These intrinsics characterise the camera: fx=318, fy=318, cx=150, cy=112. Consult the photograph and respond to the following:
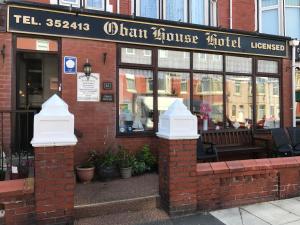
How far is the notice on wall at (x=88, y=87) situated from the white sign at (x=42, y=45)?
31.4 inches

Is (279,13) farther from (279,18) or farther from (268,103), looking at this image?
(268,103)

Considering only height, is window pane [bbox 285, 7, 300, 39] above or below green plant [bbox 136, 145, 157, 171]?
above

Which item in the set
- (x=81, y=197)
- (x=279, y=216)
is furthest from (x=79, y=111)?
(x=279, y=216)

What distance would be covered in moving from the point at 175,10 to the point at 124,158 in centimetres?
405

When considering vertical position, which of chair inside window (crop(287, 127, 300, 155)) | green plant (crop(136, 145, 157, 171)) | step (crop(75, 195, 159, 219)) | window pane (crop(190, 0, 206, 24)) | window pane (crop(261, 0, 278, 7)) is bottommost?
step (crop(75, 195, 159, 219))

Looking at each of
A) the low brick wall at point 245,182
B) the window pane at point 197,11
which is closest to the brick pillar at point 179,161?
the low brick wall at point 245,182

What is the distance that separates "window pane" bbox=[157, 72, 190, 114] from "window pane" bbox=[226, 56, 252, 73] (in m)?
1.25

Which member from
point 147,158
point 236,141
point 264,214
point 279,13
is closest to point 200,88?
point 236,141

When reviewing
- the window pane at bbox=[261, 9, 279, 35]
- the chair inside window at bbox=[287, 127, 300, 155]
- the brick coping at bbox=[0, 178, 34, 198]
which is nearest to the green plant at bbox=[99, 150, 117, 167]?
the brick coping at bbox=[0, 178, 34, 198]

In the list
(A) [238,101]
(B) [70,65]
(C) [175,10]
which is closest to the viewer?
(B) [70,65]

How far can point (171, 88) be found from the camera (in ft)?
24.7

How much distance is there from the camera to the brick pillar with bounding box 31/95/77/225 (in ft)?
12.2

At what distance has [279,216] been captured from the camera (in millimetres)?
4355

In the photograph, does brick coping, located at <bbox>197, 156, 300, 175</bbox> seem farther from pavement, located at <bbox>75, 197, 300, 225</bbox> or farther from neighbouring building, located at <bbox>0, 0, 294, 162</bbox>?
neighbouring building, located at <bbox>0, 0, 294, 162</bbox>
